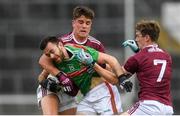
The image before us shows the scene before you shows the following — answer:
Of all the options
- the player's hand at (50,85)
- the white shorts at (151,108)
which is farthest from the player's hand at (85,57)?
the white shorts at (151,108)

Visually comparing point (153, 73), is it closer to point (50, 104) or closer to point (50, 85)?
point (50, 85)

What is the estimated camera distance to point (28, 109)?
70.7 feet

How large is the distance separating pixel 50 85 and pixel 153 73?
1.08 meters

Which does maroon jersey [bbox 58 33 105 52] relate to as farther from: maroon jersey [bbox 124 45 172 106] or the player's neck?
maroon jersey [bbox 124 45 172 106]

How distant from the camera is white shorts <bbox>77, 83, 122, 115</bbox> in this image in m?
10.4

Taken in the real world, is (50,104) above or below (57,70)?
below

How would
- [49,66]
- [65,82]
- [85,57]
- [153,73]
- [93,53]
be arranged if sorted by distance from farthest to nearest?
[49,66] < [65,82] < [93,53] < [85,57] < [153,73]

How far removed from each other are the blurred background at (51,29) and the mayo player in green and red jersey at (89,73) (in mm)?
11725

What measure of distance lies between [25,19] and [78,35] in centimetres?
1357

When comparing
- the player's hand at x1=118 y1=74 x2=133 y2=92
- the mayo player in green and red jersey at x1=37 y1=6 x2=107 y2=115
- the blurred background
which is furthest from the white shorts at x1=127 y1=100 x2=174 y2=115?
the blurred background

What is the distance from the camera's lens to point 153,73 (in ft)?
31.6

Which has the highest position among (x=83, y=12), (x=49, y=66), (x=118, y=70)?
(x=83, y=12)

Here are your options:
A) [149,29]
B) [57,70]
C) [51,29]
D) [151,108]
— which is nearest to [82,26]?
[57,70]

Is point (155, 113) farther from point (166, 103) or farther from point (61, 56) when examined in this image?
point (61, 56)
